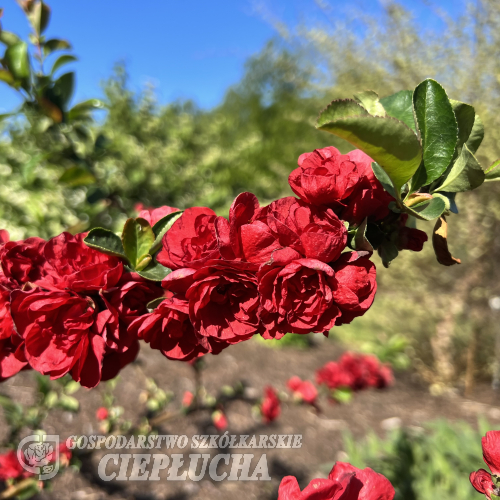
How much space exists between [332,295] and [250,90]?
9342mm

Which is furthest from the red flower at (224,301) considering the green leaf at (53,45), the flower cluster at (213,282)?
the green leaf at (53,45)

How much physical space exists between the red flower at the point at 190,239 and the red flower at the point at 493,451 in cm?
37

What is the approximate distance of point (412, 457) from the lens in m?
1.66

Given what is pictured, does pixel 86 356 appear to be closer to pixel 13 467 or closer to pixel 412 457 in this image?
pixel 13 467

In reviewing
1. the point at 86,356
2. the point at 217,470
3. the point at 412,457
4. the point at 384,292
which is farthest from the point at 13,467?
the point at 384,292

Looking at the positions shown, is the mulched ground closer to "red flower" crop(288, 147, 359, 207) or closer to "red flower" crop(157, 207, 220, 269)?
"red flower" crop(157, 207, 220, 269)

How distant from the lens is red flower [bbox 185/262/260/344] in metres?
0.42

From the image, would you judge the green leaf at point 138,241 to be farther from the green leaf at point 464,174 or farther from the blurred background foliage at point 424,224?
the blurred background foliage at point 424,224

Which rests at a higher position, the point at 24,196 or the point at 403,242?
the point at 24,196

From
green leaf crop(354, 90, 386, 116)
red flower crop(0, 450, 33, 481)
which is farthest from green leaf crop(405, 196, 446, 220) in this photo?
red flower crop(0, 450, 33, 481)

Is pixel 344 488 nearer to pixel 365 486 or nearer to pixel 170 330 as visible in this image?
pixel 365 486

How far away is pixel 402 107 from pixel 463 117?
73 millimetres

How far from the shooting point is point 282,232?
41cm

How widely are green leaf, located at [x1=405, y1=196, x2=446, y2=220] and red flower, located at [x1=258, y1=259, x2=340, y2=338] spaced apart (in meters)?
0.11
